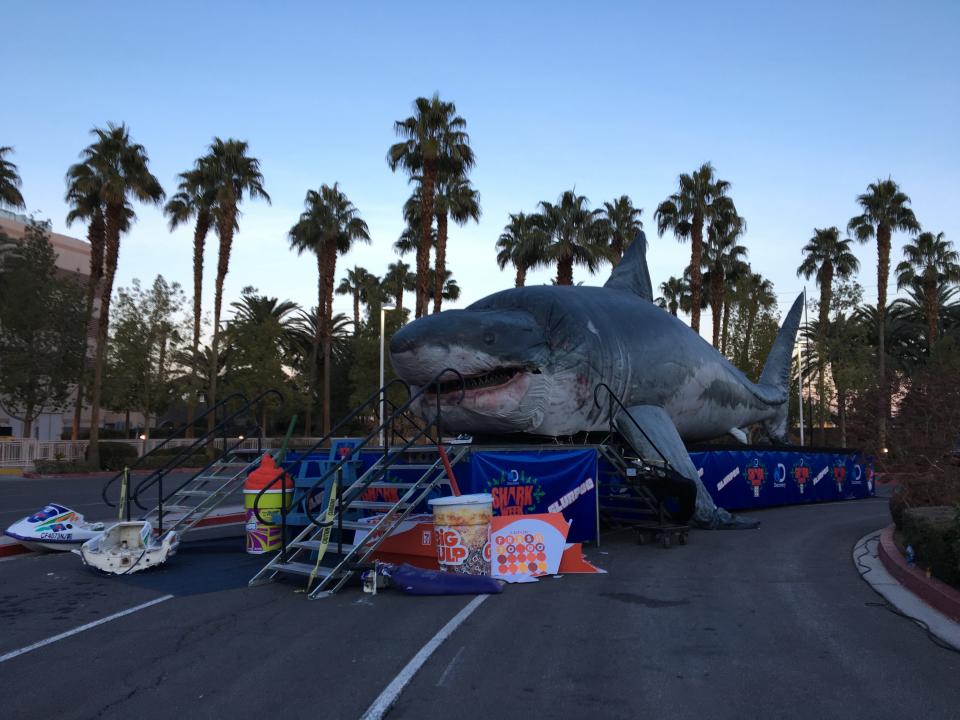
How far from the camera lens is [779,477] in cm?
1877

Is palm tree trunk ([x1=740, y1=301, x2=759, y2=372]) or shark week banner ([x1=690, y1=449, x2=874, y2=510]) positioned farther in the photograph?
palm tree trunk ([x1=740, y1=301, x2=759, y2=372])

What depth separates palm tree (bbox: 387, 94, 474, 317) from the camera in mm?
29438

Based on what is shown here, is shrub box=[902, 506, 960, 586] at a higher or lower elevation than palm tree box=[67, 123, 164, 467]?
lower

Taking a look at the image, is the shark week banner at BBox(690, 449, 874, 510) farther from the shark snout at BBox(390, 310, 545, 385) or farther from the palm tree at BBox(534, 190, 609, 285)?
the palm tree at BBox(534, 190, 609, 285)

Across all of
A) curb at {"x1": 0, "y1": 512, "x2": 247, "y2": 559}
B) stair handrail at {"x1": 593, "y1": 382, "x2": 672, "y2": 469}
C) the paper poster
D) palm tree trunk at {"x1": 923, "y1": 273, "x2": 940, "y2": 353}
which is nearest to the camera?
the paper poster

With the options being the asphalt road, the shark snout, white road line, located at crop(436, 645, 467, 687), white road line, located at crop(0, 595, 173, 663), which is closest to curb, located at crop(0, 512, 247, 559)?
the asphalt road

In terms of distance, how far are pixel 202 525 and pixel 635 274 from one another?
31.4 feet

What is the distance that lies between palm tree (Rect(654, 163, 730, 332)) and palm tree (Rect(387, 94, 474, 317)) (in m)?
13.7

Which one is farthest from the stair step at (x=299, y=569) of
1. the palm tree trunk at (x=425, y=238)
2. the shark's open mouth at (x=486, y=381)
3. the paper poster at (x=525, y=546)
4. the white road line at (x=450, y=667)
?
the palm tree trunk at (x=425, y=238)

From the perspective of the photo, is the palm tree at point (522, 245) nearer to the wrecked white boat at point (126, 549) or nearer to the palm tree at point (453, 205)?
the palm tree at point (453, 205)

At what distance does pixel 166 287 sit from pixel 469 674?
126ft

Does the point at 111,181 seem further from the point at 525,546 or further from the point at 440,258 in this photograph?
the point at 525,546

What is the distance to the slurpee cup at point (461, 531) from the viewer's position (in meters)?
8.44

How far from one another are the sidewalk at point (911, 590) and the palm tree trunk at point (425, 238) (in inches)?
746
